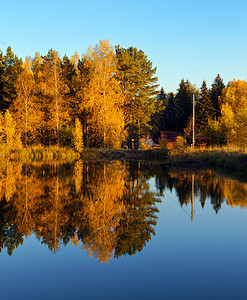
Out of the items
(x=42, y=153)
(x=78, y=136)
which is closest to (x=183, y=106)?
(x=78, y=136)

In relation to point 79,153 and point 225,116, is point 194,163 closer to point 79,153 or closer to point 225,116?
point 79,153

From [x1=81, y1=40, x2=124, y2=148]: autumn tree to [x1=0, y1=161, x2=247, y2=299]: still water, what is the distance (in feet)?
83.6

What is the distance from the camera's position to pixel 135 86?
4625cm

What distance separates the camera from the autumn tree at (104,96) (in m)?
39.1

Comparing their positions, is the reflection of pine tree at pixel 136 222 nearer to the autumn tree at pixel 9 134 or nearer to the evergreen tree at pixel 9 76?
the autumn tree at pixel 9 134

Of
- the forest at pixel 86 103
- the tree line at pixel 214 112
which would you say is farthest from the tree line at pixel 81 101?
the tree line at pixel 214 112

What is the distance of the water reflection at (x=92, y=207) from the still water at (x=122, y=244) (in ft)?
0.10

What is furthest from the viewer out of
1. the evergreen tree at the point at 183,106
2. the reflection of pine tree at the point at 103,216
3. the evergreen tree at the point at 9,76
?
the evergreen tree at the point at 183,106

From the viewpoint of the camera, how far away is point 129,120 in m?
48.7

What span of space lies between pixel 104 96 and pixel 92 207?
29129mm

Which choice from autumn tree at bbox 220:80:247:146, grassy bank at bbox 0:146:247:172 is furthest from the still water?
autumn tree at bbox 220:80:247:146

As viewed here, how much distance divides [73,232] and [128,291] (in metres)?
3.52

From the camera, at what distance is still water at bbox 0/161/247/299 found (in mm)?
5508

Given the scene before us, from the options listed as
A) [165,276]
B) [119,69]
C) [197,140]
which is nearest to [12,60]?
[119,69]
